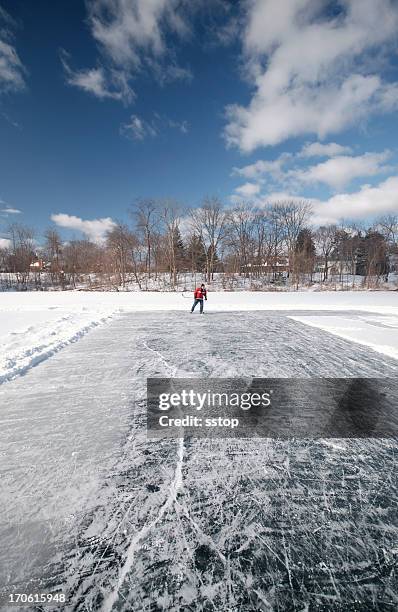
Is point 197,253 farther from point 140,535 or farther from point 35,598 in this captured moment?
point 35,598

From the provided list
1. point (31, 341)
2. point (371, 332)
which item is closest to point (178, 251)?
point (371, 332)

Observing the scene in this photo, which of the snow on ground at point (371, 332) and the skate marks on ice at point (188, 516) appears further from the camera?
the snow on ground at point (371, 332)

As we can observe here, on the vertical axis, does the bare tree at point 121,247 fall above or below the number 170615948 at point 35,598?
above

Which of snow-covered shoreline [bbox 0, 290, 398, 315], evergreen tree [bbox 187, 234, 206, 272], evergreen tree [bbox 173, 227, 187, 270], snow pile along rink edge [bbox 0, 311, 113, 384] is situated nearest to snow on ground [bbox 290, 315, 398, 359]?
snow-covered shoreline [bbox 0, 290, 398, 315]

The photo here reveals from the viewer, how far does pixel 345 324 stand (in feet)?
34.1

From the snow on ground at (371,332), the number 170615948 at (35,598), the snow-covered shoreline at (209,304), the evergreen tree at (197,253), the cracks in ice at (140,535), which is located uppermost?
the evergreen tree at (197,253)

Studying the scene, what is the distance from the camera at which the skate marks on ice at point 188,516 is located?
1484 millimetres

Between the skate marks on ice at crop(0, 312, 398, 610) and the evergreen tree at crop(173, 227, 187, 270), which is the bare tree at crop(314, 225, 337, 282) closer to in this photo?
the evergreen tree at crop(173, 227, 187, 270)

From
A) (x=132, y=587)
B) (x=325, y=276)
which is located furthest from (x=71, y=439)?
(x=325, y=276)

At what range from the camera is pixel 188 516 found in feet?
6.28

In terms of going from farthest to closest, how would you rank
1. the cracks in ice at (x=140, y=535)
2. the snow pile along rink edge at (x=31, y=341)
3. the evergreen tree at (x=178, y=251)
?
the evergreen tree at (x=178, y=251), the snow pile along rink edge at (x=31, y=341), the cracks in ice at (x=140, y=535)

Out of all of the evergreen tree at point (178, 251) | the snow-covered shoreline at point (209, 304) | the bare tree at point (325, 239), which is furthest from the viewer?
the bare tree at point (325, 239)

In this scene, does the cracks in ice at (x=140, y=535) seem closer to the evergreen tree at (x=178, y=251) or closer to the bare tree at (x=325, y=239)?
the evergreen tree at (x=178, y=251)

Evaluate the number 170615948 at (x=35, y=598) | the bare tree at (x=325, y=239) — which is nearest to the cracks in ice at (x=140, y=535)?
the number 170615948 at (x=35, y=598)
